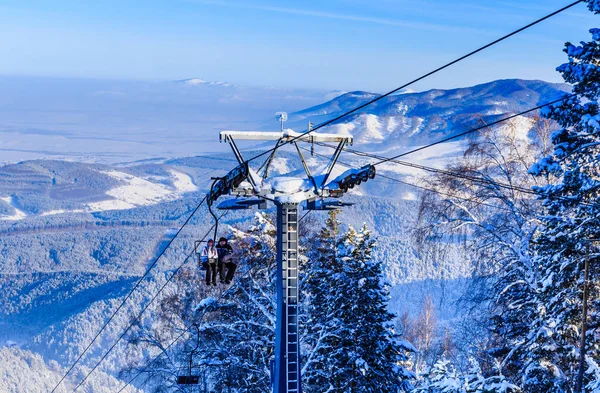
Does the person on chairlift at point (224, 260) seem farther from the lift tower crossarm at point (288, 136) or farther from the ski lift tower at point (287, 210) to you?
the lift tower crossarm at point (288, 136)

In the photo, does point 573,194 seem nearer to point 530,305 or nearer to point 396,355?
point 530,305

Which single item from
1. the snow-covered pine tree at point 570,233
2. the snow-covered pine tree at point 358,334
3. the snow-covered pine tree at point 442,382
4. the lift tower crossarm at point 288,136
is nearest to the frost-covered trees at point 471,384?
the snow-covered pine tree at point 442,382

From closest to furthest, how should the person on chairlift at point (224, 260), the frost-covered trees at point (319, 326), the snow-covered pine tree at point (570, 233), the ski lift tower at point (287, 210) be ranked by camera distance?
the ski lift tower at point (287, 210), the snow-covered pine tree at point (570, 233), the person on chairlift at point (224, 260), the frost-covered trees at point (319, 326)

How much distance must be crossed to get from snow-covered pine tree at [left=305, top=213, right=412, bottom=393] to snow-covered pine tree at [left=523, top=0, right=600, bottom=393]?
20.3 feet

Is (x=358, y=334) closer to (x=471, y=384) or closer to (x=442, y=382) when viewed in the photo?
(x=442, y=382)

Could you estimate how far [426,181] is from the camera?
20.0 meters

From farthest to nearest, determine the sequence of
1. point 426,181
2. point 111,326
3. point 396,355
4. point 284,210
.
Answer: point 111,326, point 396,355, point 426,181, point 284,210

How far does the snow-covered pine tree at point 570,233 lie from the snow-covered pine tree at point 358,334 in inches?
243

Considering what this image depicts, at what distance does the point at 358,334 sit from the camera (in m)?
22.8

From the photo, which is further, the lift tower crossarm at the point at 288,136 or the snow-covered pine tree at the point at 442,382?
the snow-covered pine tree at the point at 442,382

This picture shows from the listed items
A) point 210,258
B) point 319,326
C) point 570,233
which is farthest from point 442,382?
point 319,326

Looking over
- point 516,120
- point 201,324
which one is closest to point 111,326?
point 201,324

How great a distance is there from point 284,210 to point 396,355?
36.3ft

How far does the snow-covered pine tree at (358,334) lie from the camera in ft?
74.4
